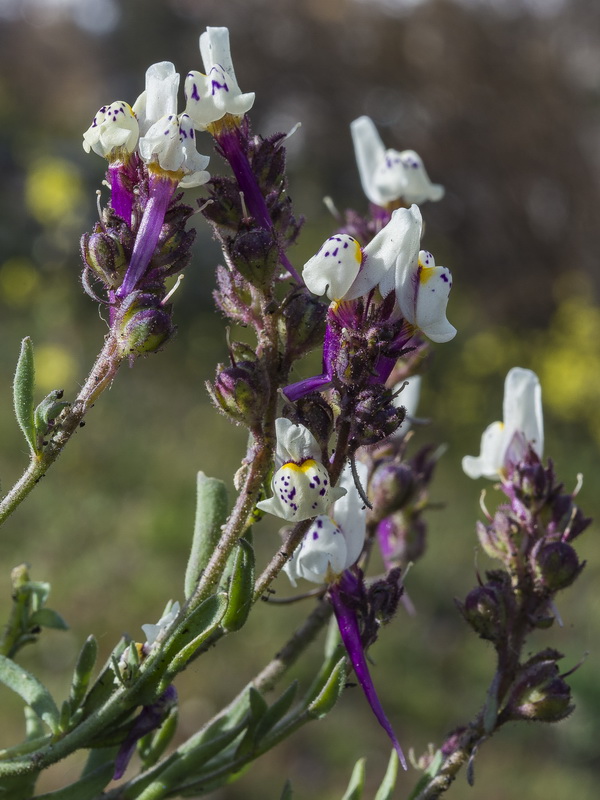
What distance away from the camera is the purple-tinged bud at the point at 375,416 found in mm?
810

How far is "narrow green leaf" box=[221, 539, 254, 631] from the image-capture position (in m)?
0.84

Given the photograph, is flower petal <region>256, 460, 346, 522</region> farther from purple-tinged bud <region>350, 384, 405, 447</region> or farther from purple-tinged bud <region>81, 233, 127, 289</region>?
purple-tinged bud <region>81, 233, 127, 289</region>

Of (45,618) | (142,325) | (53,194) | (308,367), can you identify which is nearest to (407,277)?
(142,325)

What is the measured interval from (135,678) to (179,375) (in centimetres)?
489

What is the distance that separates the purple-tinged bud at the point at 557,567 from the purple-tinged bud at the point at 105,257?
0.53m

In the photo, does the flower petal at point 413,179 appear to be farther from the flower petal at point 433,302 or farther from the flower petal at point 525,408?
the flower petal at point 433,302

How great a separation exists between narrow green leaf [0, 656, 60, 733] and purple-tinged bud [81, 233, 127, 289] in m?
0.43

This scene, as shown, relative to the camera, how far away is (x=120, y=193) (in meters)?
0.89

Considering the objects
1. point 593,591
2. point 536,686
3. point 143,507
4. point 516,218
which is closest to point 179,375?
point 143,507

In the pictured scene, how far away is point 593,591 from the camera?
4.43 meters

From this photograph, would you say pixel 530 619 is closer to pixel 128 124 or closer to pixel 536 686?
pixel 536 686

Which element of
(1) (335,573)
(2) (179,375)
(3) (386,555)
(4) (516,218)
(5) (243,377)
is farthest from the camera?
(4) (516,218)

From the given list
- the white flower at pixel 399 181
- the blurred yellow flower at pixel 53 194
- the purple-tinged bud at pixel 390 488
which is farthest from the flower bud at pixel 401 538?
the blurred yellow flower at pixel 53 194

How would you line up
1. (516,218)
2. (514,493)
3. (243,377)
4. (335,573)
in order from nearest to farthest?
(243,377) < (335,573) < (514,493) < (516,218)
